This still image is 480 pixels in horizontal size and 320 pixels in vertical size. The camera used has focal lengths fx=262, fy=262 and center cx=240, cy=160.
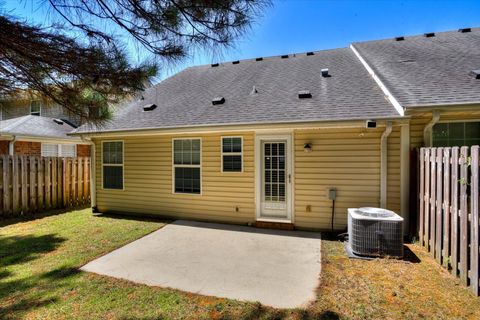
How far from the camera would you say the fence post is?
3107 millimetres

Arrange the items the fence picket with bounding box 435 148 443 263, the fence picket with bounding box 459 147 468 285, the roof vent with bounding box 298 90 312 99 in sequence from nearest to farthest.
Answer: the fence picket with bounding box 459 147 468 285 → the fence picket with bounding box 435 148 443 263 → the roof vent with bounding box 298 90 312 99

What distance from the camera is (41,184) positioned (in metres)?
8.62

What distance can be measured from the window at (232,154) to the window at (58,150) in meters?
10.1

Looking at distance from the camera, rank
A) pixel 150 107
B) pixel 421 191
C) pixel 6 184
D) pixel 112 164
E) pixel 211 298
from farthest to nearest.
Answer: pixel 150 107, pixel 112 164, pixel 6 184, pixel 421 191, pixel 211 298

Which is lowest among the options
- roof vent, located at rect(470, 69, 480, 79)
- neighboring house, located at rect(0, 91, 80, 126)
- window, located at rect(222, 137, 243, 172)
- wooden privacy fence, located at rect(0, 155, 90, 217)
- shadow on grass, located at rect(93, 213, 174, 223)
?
shadow on grass, located at rect(93, 213, 174, 223)

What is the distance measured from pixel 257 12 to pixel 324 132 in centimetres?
395

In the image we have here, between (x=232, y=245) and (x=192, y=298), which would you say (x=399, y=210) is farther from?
(x=192, y=298)

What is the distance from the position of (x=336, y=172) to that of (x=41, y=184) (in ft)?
30.0

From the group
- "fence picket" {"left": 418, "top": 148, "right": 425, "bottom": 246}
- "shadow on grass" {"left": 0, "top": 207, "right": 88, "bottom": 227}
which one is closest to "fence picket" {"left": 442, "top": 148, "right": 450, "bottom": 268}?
"fence picket" {"left": 418, "top": 148, "right": 425, "bottom": 246}

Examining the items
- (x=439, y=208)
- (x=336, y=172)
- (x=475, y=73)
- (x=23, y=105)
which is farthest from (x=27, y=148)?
(x=475, y=73)

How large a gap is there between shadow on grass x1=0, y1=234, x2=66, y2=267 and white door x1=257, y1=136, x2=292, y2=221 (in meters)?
4.62

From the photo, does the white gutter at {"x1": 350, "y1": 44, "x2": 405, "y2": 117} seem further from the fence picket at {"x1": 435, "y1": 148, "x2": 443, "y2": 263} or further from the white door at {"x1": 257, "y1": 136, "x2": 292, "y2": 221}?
the white door at {"x1": 257, "y1": 136, "x2": 292, "y2": 221}

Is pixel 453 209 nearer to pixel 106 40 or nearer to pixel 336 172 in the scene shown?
pixel 336 172

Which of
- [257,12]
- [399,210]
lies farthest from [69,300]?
[399,210]
